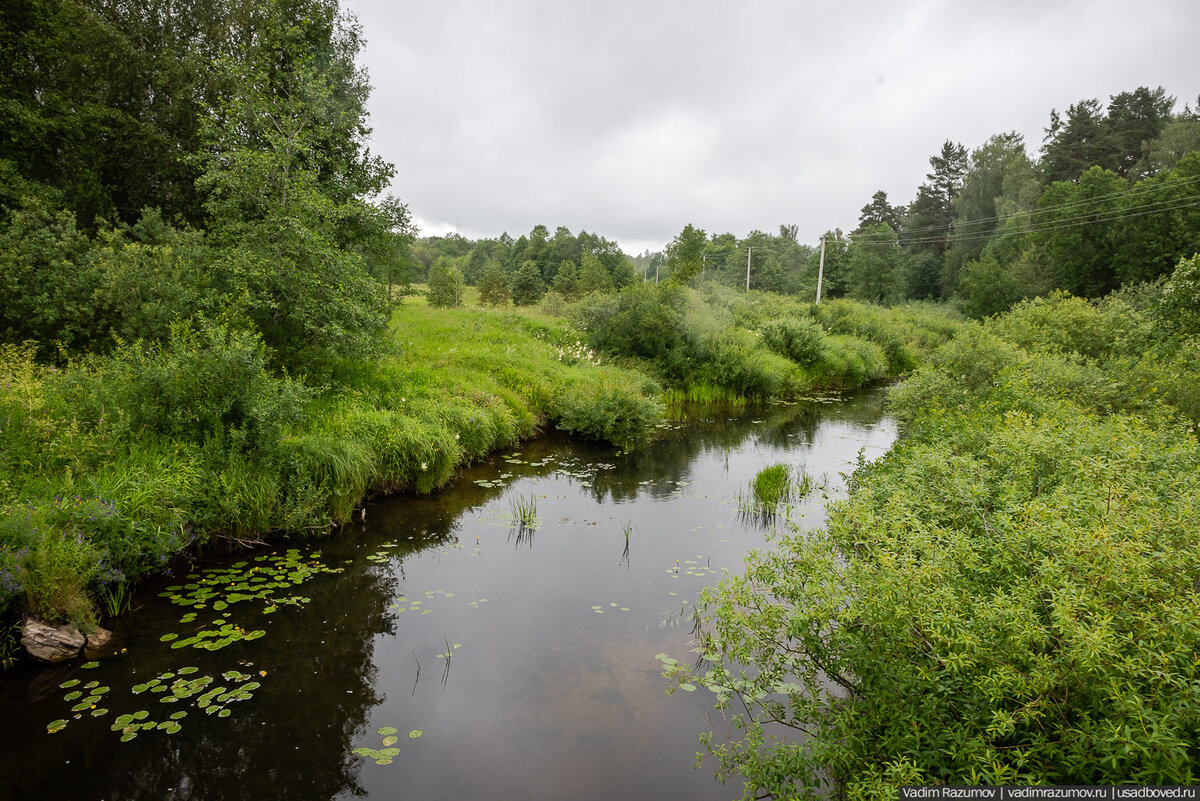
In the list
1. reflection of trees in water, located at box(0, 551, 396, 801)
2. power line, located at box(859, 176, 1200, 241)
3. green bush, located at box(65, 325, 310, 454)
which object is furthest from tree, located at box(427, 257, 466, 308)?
power line, located at box(859, 176, 1200, 241)

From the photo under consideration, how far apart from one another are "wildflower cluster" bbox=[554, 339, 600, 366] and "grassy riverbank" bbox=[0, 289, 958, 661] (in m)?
2.06

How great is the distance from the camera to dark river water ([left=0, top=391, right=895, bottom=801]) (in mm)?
4324

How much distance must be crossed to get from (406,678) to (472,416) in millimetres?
6753

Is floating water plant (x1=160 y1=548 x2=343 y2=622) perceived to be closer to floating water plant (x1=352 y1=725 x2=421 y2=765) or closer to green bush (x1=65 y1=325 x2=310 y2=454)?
green bush (x1=65 y1=325 x2=310 y2=454)

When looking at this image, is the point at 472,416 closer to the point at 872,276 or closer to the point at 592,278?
the point at 592,278

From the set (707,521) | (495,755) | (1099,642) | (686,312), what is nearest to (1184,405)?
(707,521)

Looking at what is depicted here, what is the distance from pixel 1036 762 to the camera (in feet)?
8.66

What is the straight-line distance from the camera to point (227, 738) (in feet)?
Answer: 14.9

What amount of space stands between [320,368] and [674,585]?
841 centimetres

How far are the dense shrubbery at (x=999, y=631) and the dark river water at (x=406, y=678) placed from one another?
1.08 meters

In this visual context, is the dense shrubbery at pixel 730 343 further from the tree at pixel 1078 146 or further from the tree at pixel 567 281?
the tree at pixel 1078 146

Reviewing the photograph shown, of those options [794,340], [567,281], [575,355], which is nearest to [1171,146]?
[794,340]

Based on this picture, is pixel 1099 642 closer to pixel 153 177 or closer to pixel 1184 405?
pixel 1184 405

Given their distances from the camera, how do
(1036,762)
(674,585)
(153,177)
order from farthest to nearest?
(153,177), (674,585), (1036,762)
